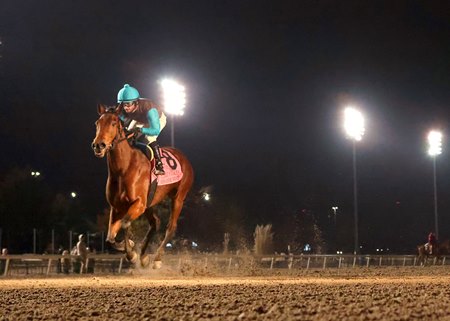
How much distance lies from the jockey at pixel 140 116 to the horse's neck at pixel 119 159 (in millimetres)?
737

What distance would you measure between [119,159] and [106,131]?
22.8 inches

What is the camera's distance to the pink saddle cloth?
14.2 meters

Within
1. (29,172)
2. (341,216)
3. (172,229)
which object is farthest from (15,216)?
(172,229)

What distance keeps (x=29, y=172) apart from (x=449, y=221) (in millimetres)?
39154

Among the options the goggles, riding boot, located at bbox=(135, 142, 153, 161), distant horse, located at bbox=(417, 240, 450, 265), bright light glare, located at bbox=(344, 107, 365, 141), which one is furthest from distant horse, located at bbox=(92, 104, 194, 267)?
bright light glare, located at bbox=(344, 107, 365, 141)

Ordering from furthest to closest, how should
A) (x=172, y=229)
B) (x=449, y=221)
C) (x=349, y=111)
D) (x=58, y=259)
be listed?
(x=449, y=221) < (x=349, y=111) < (x=58, y=259) < (x=172, y=229)

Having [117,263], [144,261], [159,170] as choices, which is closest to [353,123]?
[117,263]

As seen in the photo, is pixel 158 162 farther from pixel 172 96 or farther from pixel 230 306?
pixel 172 96

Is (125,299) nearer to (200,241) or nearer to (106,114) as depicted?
(106,114)

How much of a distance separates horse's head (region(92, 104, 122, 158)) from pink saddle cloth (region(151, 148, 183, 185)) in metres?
1.58

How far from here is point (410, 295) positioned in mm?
9320

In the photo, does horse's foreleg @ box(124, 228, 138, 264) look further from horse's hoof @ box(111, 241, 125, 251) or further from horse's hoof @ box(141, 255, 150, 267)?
horse's hoof @ box(141, 255, 150, 267)

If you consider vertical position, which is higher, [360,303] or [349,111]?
[349,111]

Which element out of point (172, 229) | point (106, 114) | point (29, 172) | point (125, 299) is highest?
point (29, 172)
